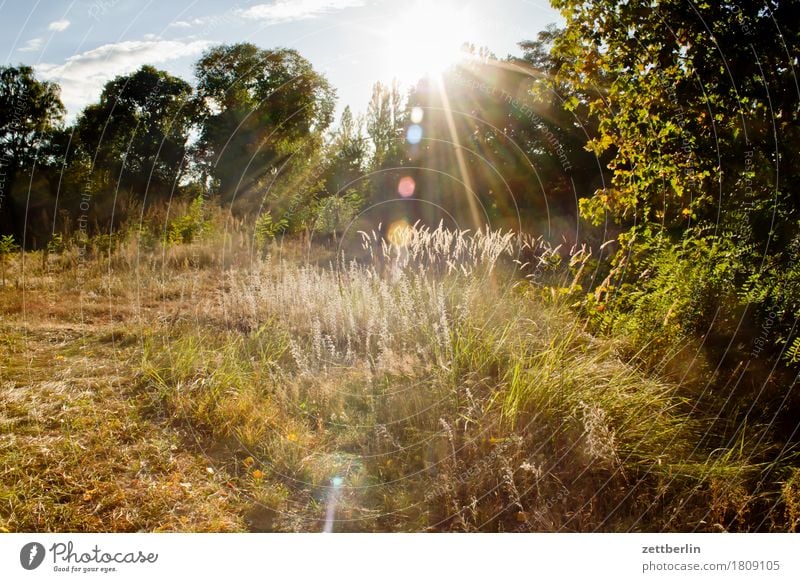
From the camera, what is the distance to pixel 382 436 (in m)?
2.85

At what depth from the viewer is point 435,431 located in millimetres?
2828

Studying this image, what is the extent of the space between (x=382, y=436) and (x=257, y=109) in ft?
9.02

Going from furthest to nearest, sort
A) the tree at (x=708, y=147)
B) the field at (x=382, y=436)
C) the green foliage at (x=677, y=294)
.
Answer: the green foliage at (x=677, y=294) < the tree at (x=708, y=147) < the field at (x=382, y=436)

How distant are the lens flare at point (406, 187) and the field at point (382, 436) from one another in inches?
132

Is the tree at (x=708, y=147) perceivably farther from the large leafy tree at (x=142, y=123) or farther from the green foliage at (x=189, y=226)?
the green foliage at (x=189, y=226)

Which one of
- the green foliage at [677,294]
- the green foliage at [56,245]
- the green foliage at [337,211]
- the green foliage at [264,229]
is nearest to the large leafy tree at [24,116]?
the green foliage at [56,245]

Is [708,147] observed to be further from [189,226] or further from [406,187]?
[189,226]

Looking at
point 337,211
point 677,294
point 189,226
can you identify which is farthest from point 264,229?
point 677,294

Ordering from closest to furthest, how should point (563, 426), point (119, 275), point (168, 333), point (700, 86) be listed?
point (563, 426) → point (700, 86) → point (168, 333) → point (119, 275)

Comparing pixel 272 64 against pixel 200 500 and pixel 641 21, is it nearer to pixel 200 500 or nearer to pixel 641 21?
pixel 641 21

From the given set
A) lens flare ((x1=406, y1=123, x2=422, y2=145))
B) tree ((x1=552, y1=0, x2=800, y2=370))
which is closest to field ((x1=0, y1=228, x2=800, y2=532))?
tree ((x1=552, y1=0, x2=800, y2=370))

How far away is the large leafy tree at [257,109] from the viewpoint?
3.42 meters

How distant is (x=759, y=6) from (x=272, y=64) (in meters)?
2.89
